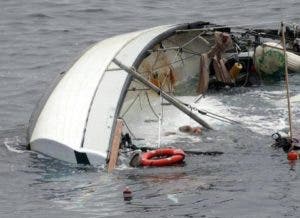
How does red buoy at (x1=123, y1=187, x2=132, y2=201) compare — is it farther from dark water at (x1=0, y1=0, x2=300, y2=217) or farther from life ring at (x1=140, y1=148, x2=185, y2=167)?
life ring at (x1=140, y1=148, x2=185, y2=167)

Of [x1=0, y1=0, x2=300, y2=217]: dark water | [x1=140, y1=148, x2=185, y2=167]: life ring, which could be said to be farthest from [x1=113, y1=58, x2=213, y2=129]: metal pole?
[x1=140, y1=148, x2=185, y2=167]: life ring

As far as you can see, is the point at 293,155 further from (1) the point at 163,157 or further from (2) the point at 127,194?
(2) the point at 127,194

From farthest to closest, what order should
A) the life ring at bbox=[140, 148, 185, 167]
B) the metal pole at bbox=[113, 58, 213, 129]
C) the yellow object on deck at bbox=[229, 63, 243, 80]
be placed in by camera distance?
the yellow object on deck at bbox=[229, 63, 243, 80], the metal pole at bbox=[113, 58, 213, 129], the life ring at bbox=[140, 148, 185, 167]

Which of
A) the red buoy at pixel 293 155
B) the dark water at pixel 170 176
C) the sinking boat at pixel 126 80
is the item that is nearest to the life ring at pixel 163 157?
the dark water at pixel 170 176

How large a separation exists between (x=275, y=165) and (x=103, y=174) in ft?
10.5

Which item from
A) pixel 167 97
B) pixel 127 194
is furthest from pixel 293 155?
pixel 127 194

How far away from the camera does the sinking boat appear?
53.9 feet

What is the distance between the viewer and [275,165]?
1582 cm

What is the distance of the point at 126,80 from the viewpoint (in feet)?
58.0

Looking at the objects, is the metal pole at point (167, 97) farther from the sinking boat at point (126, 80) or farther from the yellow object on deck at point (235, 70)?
the yellow object on deck at point (235, 70)

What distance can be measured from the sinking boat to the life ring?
72 cm

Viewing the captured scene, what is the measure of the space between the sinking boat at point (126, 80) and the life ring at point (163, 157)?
0.72 metres

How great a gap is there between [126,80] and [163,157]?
2480 millimetres

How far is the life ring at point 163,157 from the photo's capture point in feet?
51.2
